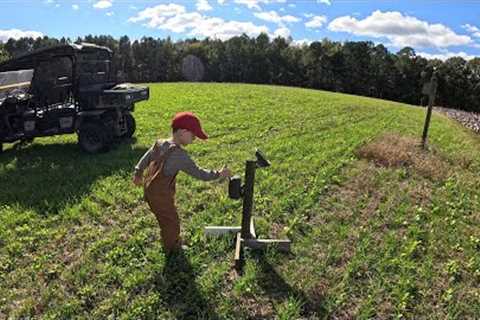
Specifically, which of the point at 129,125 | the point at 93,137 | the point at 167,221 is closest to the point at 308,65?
the point at 129,125

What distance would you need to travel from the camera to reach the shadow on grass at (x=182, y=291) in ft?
12.8

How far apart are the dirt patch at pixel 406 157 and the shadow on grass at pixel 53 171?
5.07 m

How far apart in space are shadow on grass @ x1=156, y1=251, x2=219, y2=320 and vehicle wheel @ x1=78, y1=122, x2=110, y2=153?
190 inches

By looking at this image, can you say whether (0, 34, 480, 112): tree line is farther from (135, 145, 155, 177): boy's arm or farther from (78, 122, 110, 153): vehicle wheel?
(135, 145, 155, 177): boy's arm

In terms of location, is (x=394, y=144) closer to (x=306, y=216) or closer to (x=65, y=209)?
(x=306, y=216)

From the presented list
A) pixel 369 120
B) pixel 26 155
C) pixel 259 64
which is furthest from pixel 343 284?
pixel 259 64

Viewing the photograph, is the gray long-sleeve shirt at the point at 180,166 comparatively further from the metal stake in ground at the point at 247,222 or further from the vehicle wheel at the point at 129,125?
the vehicle wheel at the point at 129,125

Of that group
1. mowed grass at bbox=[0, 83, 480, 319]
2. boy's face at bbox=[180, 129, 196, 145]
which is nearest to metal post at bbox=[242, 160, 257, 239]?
mowed grass at bbox=[0, 83, 480, 319]

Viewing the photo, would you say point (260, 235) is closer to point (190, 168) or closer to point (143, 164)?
point (190, 168)

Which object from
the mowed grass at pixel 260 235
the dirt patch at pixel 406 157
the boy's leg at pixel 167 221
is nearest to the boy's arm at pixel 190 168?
the boy's leg at pixel 167 221

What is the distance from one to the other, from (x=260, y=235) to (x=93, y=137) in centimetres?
504

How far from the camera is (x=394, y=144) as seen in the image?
995cm

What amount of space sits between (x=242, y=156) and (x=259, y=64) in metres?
51.1

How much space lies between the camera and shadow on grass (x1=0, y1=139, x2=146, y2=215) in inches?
253
